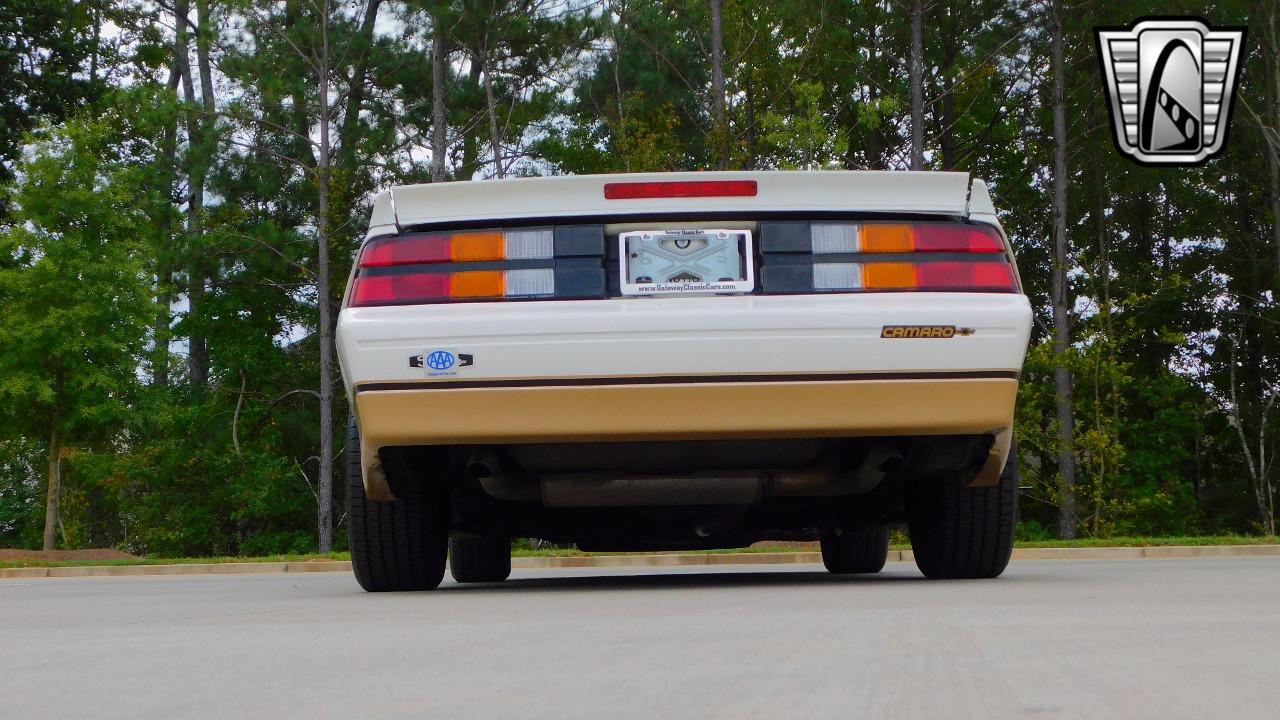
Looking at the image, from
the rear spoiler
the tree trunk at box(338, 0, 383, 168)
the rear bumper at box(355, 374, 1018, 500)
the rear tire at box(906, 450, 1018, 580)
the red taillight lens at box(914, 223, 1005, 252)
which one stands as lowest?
the rear tire at box(906, 450, 1018, 580)

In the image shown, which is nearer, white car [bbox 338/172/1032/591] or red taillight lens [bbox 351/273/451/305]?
white car [bbox 338/172/1032/591]

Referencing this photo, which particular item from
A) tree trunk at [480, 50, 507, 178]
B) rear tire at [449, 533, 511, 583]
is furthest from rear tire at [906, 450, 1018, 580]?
tree trunk at [480, 50, 507, 178]

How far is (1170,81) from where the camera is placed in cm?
2358

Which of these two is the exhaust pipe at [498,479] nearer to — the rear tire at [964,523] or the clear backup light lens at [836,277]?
the clear backup light lens at [836,277]

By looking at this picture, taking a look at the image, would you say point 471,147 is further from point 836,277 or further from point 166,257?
point 836,277

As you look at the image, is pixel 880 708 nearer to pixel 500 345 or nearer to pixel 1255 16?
pixel 500 345

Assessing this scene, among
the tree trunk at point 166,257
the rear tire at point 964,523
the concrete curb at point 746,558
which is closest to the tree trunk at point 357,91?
the tree trunk at point 166,257

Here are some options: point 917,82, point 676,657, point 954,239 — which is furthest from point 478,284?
point 917,82

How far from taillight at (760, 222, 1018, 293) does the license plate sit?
9cm

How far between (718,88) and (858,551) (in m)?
17.1

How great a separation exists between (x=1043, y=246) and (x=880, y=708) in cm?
Result: 3462

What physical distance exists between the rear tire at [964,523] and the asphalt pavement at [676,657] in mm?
551

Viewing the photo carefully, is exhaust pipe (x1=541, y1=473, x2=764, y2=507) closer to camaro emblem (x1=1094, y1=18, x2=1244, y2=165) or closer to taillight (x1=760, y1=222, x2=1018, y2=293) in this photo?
taillight (x1=760, y1=222, x2=1018, y2=293)

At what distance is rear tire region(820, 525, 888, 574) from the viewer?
29.6 ft
